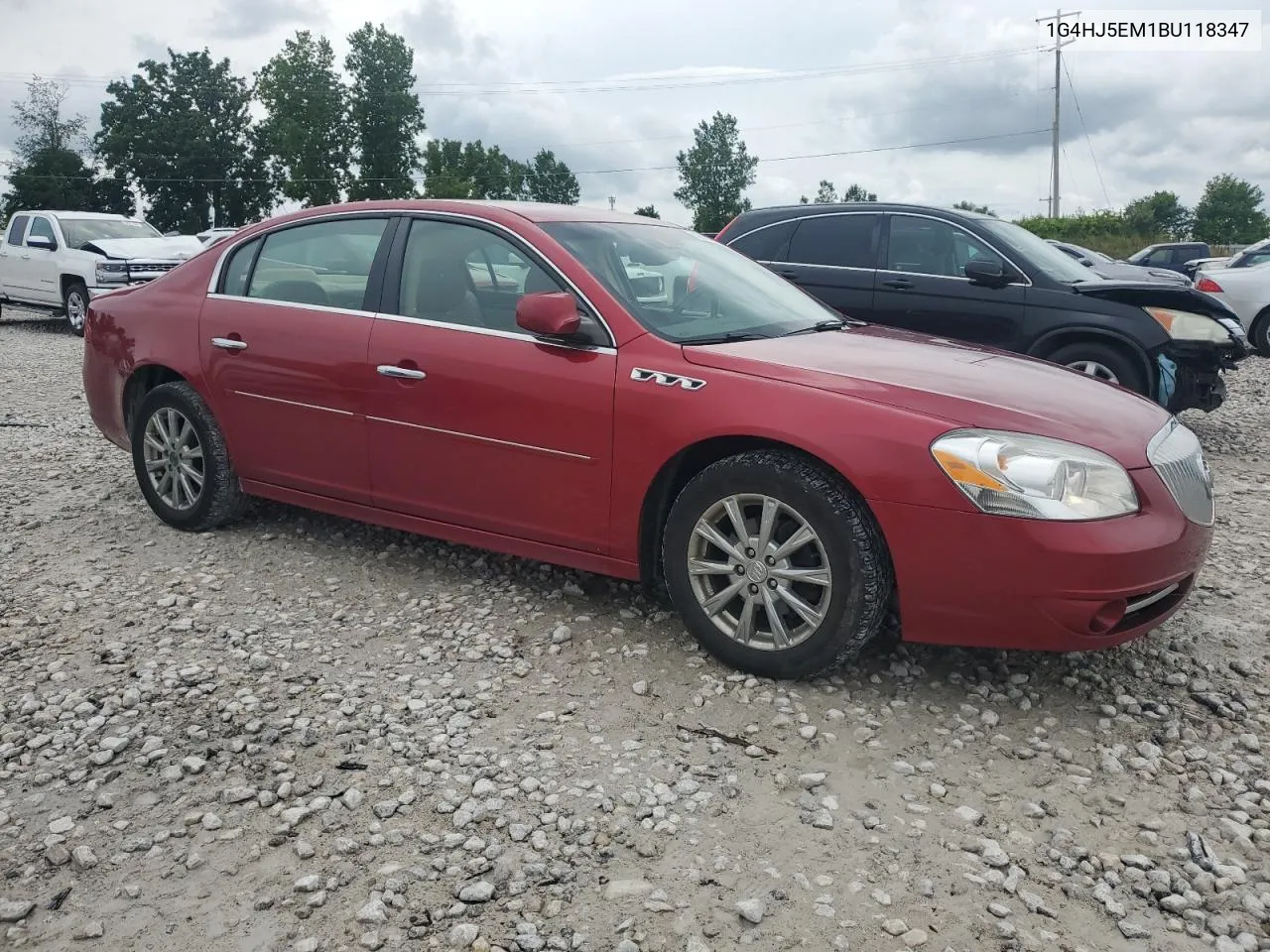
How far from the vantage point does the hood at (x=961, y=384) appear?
3.35 m

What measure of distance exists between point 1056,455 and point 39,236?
16401mm

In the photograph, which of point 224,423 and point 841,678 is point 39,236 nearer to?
point 224,423

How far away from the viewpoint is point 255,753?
10.5ft

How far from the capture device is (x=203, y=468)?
514cm

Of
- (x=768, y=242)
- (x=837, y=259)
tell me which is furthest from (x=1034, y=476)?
(x=768, y=242)

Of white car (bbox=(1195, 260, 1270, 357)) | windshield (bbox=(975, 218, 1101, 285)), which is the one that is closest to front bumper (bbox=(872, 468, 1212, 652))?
windshield (bbox=(975, 218, 1101, 285))

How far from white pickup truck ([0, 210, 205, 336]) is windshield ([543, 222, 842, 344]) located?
12.4 meters

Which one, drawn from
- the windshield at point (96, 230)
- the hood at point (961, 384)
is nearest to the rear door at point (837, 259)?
the hood at point (961, 384)

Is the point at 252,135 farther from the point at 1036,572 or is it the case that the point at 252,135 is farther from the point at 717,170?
the point at 1036,572

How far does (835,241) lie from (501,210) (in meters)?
4.37

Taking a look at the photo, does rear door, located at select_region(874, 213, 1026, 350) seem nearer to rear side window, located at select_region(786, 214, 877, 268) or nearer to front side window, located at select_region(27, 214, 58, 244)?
rear side window, located at select_region(786, 214, 877, 268)

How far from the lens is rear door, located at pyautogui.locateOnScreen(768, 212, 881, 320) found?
8000 mm

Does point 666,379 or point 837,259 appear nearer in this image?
point 666,379

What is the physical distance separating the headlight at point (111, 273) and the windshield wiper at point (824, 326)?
13296 mm
